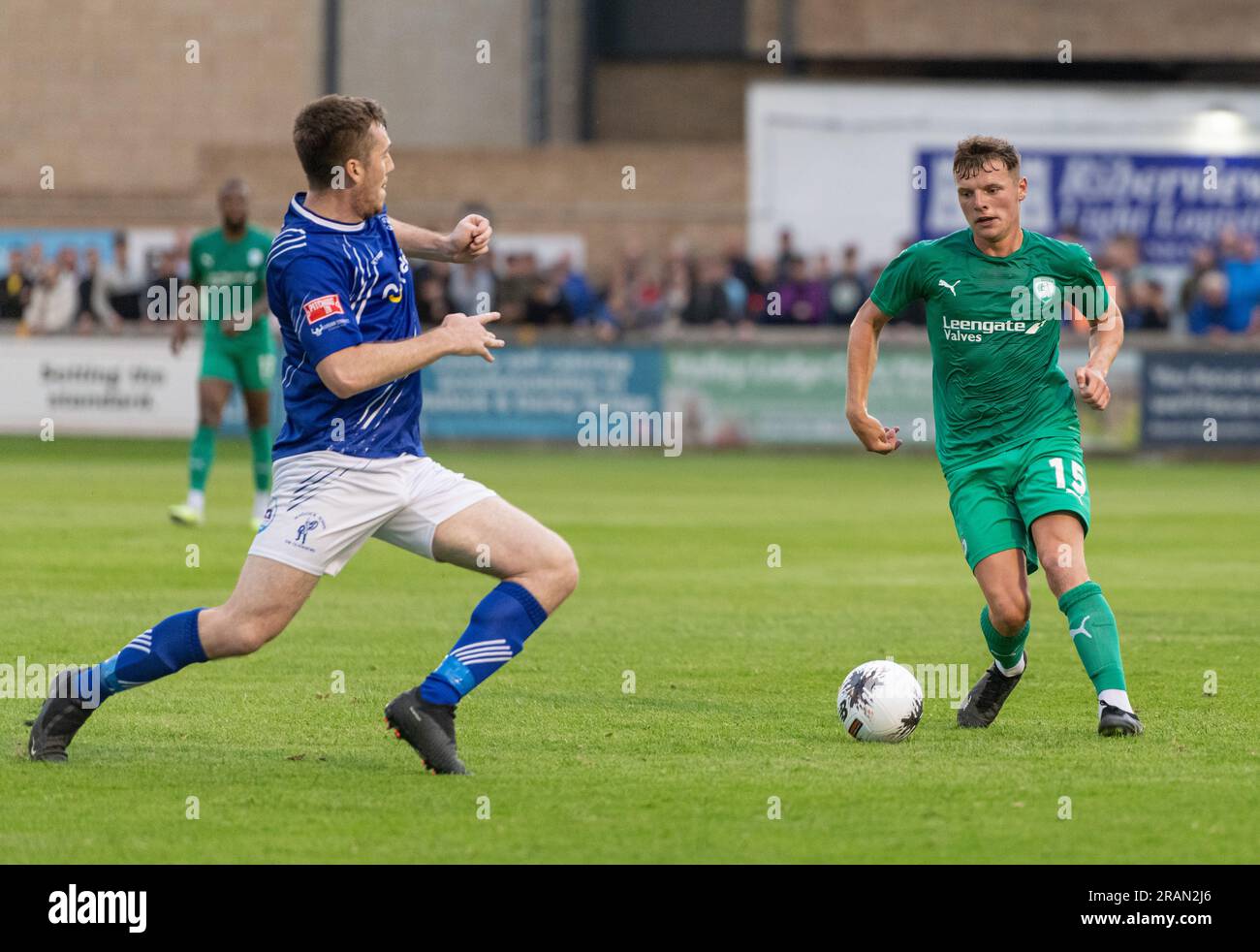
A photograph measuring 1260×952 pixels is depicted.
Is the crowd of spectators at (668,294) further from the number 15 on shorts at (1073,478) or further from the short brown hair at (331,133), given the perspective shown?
the short brown hair at (331,133)

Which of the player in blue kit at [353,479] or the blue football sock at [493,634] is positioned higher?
the player in blue kit at [353,479]

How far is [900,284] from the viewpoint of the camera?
27.5 feet

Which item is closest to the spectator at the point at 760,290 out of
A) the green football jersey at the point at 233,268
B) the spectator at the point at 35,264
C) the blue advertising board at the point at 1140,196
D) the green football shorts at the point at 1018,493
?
the blue advertising board at the point at 1140,196

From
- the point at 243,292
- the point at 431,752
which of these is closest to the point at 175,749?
the point at 431,752

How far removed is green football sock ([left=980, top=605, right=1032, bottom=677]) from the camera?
8.20m

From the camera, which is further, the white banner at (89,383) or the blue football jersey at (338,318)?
the white banner at (89,383)

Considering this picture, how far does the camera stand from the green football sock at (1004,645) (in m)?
8.20

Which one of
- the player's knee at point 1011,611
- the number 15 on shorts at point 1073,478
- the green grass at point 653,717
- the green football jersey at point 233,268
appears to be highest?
the green football jersey at point 233,268

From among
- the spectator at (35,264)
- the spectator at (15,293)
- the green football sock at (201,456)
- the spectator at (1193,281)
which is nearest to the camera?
the green football sock at (201,456)

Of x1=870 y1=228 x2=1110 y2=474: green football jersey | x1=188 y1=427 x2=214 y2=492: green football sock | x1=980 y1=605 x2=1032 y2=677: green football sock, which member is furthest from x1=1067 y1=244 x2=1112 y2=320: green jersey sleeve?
x1=188 y1=427 x2=214 y2=492: green football sock

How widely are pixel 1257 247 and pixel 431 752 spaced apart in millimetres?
27054

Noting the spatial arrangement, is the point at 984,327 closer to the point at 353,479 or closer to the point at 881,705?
the point at 881,705

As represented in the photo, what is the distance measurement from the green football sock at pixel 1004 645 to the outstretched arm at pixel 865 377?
0.78 m

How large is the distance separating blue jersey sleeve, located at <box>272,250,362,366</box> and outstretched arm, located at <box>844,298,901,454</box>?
2124 mm
